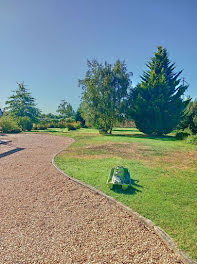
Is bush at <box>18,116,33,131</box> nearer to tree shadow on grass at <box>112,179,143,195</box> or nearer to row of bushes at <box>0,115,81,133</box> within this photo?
row of bushes at <box>0,115,81,133</box>

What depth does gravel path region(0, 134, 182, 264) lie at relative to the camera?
214 cm

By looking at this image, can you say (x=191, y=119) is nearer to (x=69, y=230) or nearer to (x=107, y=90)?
(x=107, y=90)

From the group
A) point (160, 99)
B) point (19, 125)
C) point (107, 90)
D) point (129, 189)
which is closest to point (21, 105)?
point (19, 125)

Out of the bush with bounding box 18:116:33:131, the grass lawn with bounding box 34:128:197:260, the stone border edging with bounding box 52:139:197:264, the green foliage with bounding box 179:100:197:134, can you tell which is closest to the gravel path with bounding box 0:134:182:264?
the stone border edging with bounding box 52:139:197:264

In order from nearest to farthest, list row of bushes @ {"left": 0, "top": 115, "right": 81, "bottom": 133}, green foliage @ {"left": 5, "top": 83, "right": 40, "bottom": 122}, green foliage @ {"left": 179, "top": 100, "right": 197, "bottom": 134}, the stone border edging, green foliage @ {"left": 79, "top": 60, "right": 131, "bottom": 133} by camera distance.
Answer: the stone border edging, green foliage @ {"left": 179, "top": 100, "right": 197, "bottom": 134}, green foliage @ {"left": 79, "top": 60, "right": 131, "bottom": 133}, row of bushes @ {"left": 0, "top": 115, "right": 81, "bottom": 133}, green foliage @ {"left": 5, "top": 83, "right": 40, "bottom": 122}

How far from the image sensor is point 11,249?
2.29 meters

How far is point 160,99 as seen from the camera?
17.8m

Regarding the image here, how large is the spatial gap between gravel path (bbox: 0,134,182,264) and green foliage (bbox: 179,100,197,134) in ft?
48.0

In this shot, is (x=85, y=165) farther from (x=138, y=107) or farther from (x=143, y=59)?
(x=143, y=59)

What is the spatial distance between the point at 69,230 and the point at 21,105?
35.8 metres

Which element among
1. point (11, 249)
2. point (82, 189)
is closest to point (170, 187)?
point (82, 189)

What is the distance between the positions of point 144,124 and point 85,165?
46.8 feet

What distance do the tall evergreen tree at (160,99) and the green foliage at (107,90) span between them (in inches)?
70.7

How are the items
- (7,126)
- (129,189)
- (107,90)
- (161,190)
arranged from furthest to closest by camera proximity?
(7,126) < (107,90) < (129,189) < (161,190)
